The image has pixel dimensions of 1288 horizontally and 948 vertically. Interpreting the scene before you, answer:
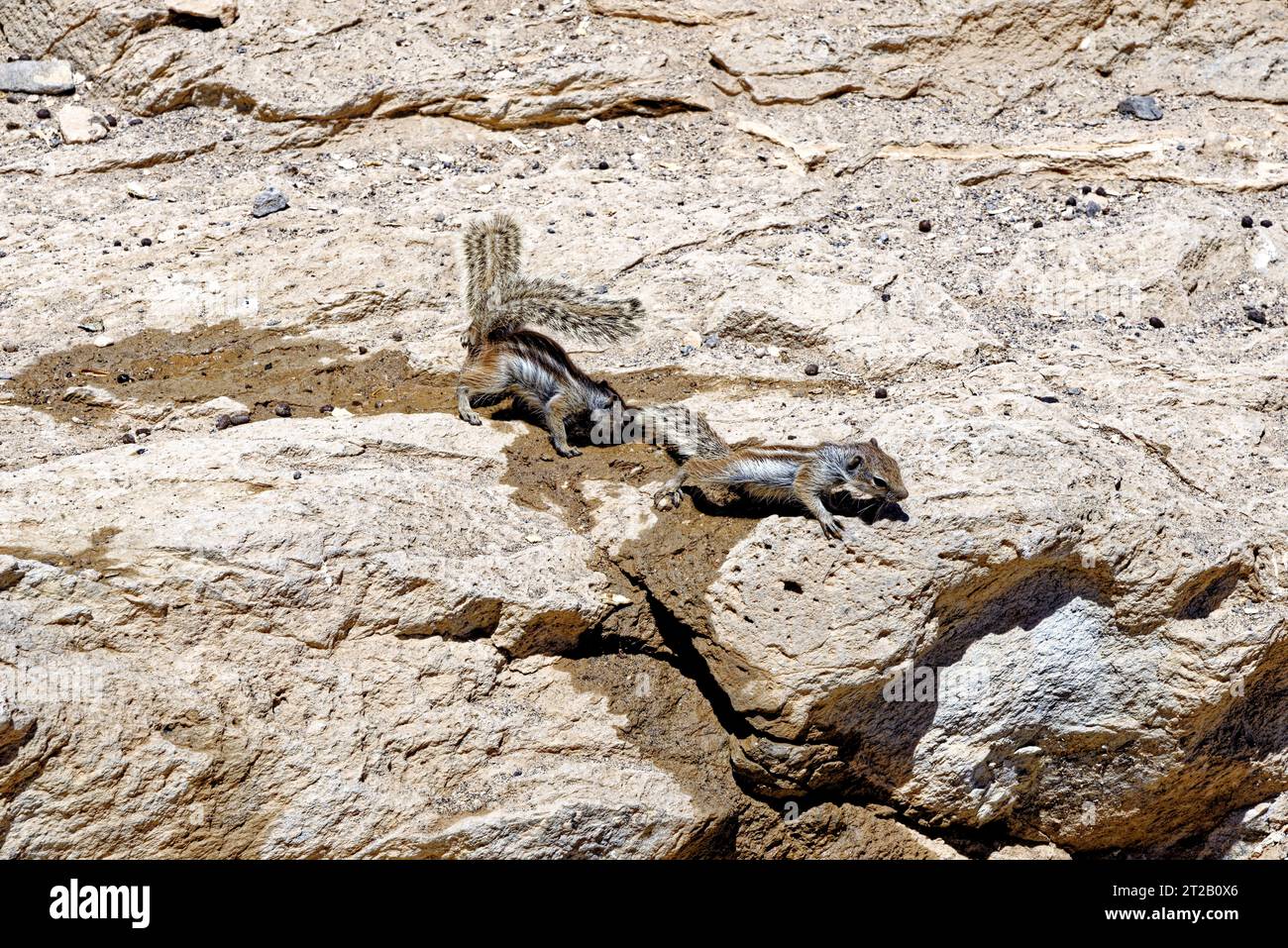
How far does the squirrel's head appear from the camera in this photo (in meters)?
6.07

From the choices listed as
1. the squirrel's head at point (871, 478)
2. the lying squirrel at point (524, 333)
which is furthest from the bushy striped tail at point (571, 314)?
the squirrel's head at point (871, 478)

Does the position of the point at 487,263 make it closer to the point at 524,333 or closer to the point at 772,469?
the point at 524,333

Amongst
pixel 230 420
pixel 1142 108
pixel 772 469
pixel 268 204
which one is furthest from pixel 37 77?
pixel 1142 108

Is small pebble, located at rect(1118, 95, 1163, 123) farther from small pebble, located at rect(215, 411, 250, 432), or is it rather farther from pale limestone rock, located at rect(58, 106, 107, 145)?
pale limestone rock, located at rect(58, 106, 107, 145)

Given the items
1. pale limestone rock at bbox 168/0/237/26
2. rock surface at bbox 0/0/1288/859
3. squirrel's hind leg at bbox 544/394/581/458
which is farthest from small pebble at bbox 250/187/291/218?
squirrel's hind leg at bbox 544/394/581/458

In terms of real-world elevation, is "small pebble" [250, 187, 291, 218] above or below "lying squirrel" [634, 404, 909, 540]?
above

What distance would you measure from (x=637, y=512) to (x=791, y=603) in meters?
1.05

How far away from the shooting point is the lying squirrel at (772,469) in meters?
6.10

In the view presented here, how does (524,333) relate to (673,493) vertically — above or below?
above

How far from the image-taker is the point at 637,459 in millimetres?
7051

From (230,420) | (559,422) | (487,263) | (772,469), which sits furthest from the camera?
(487,263)

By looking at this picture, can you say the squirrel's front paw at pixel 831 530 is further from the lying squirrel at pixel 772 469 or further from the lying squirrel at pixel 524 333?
the lying squirrel at pixel 524 333

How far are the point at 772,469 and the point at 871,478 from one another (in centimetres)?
54

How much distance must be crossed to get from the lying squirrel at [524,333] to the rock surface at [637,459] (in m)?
0.25
